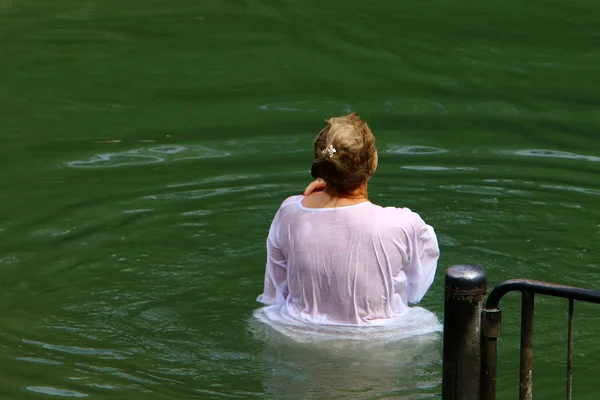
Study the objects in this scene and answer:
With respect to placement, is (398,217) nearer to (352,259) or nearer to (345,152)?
(352,259)

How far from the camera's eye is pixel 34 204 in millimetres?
9289

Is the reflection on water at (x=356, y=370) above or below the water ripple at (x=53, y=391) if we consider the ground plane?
above

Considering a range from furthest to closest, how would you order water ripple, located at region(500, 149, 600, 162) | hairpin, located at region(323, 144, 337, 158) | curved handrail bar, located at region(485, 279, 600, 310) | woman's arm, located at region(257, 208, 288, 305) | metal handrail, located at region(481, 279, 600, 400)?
water ripple, located at region(500, 149, 600, 162) → woman's arm, located at region(257, 208, 288, 305) → hairpin, located at region(323, 144, 337, 158) → metal handrail, located at region(481, 279, 600, 400) → curved handrail bar, located at region(485, 279, 600, 310)

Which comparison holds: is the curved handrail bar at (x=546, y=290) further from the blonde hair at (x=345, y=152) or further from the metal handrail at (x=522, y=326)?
the blonde hair at (x=345, y=152)

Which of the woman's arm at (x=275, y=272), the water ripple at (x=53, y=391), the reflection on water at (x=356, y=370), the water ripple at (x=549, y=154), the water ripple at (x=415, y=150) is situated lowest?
the water ripple at (x=53, y=391)

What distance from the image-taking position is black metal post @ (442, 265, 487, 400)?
5004mm

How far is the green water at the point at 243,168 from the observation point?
6.59 meters

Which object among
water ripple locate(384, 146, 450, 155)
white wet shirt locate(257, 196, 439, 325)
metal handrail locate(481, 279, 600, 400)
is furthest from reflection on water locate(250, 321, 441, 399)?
water ripple locate(384, 146, 450, 155)

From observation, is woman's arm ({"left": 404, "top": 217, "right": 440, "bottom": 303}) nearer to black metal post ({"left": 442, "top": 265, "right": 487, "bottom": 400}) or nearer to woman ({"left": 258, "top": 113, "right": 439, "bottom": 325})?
woman ({"left": 258, "top": 113, "right": 439, "bottom": 325})

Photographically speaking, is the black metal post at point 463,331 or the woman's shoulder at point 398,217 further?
the woman's shoulder at point 398,217

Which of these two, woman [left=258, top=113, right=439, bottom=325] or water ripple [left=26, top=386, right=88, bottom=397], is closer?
woman [left=258, top=113, right=439, bottom=325]

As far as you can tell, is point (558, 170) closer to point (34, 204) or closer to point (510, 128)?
point (510, 128)

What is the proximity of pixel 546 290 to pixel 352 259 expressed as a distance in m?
1.44

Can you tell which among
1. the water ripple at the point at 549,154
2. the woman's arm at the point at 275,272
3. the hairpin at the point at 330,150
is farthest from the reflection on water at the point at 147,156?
the hairpin at the point at 330,150
